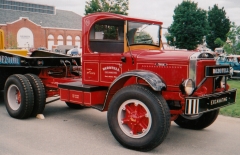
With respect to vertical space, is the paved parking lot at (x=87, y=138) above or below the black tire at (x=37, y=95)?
below

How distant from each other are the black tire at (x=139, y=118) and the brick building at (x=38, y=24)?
4882 cm

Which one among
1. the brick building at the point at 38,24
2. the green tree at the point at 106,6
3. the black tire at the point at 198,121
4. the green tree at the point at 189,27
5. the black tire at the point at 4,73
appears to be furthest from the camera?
the brick building at the point at 38,24

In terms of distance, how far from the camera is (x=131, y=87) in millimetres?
4594

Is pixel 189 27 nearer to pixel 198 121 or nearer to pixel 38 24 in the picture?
pixel 38 24

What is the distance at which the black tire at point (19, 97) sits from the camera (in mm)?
6242

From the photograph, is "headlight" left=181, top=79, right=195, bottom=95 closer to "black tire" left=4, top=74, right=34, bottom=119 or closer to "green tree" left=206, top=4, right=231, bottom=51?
"black tire" left=4, top=74, right=34, bottom=119

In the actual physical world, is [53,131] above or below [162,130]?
below

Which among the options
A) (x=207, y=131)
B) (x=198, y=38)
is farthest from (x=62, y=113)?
(x=198, y=38)

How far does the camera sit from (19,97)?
6664 mm

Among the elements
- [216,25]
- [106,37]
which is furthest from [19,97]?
[216,25]

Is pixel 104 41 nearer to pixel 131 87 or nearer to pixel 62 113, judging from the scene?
pixel 131 87

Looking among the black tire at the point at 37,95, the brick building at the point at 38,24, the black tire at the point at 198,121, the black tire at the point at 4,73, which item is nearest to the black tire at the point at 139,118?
the black tire at the point at 198,121

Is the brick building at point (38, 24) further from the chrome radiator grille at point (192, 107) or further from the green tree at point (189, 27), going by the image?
the chrome radiator grille at point (192, 107)

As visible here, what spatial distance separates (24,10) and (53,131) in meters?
63.2
